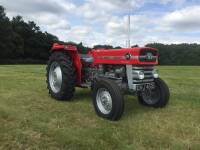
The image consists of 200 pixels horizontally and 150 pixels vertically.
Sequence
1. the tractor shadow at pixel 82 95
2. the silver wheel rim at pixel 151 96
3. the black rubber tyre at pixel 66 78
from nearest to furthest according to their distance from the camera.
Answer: the silver wheel rim at pixel 151 96
the black rubber tyre at pixel 66 78
the tractor shadow at pixel 82 95

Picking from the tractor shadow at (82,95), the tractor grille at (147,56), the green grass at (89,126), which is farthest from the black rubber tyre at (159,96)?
the tractor shadow at (82,95)

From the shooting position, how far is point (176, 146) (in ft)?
16.6

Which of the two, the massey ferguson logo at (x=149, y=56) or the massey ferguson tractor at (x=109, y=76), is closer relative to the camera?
the massey ferguson tractor at (x=109, y=76)

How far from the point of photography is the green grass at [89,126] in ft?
16.8

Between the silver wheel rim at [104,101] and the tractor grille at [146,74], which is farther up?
the tractor grille at [146,74]

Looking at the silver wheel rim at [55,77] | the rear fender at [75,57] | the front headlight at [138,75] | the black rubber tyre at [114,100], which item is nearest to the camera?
the black rubber tyre at [114,100]

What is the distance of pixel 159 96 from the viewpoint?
780 cm

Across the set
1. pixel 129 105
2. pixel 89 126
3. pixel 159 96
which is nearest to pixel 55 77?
pixel 129 105

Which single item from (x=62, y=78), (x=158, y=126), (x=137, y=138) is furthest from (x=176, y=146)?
(x=62, y=78)

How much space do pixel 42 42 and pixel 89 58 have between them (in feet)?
189

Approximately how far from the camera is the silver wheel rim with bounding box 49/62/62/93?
27.8 ft

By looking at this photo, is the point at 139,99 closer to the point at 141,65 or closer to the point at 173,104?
the point at 173,104

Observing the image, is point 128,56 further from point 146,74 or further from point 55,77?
point 55,77

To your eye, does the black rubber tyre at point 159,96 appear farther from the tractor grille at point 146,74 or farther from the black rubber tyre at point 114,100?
the black rubber tyre at point 114,100
